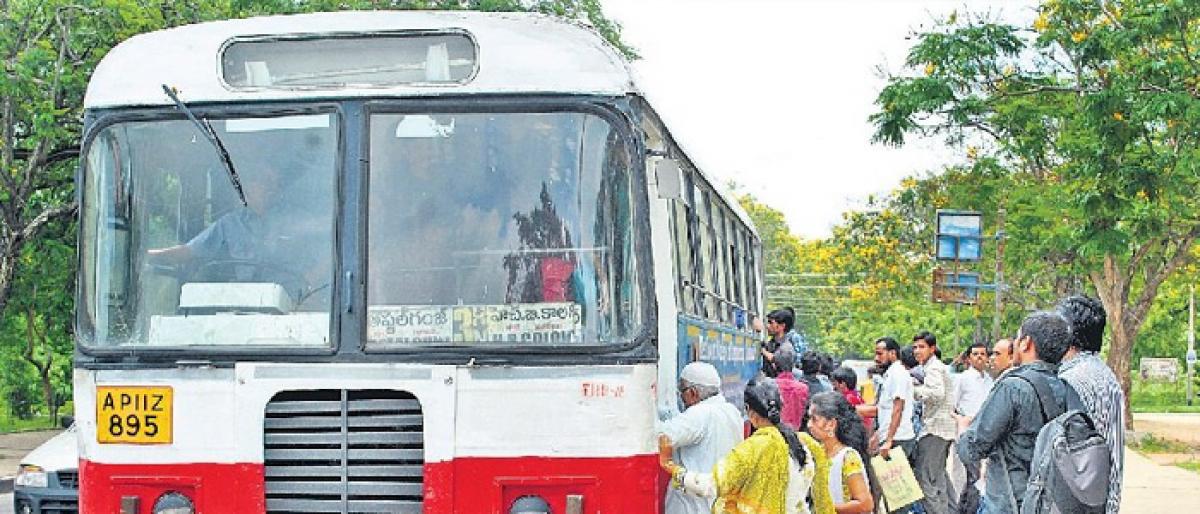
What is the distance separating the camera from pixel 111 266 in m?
6.90

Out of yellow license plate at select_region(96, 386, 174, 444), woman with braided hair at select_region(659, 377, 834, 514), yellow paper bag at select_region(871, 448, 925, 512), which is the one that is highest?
yellow license plate at select_region(96, 386, 174, 444)

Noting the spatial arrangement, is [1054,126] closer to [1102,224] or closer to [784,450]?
[1102,224]

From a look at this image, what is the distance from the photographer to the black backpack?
6125 millimetres

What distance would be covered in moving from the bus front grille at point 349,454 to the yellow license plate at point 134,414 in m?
0.45

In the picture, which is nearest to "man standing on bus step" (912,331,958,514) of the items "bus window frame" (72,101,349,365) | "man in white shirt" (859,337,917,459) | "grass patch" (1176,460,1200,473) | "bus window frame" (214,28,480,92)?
"man in white shirt" (859,337,917,459)

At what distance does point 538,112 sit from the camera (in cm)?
679

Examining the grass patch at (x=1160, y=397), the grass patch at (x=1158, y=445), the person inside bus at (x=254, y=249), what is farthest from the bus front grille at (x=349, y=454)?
the grass patch at (x=1160, y=397)

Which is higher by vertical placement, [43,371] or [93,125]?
[93,125]

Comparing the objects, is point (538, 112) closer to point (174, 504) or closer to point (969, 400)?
point (174, 504)

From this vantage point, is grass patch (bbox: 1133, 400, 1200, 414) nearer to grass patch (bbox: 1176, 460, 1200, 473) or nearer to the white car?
grass patch (bbox: 1176, 460, 1200, 473)

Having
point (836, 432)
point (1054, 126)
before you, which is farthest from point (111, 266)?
point (1054, 126)

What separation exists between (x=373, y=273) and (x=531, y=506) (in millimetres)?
1146

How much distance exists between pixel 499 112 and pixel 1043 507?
105 inches

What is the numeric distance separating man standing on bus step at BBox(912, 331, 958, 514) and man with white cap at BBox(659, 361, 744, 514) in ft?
19.0
